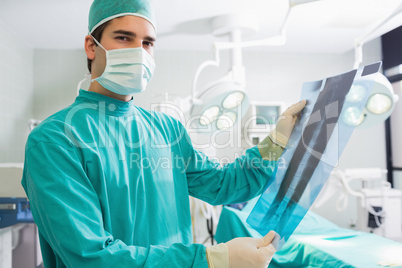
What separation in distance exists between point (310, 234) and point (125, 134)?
1809 mm

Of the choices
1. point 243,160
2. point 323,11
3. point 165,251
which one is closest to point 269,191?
point 243,160

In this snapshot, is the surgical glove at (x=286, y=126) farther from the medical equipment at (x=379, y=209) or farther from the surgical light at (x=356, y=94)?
the medical equipment at (x=379, y=209)

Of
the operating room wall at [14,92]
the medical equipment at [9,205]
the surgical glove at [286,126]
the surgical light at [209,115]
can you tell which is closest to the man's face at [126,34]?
the surgical glove at [286,126]

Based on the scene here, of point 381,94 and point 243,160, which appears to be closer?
point 243,160

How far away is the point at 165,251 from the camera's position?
73cm

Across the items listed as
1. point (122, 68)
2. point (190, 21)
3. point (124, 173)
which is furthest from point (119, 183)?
point (190, 21)

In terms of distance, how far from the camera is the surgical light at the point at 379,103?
1394mm

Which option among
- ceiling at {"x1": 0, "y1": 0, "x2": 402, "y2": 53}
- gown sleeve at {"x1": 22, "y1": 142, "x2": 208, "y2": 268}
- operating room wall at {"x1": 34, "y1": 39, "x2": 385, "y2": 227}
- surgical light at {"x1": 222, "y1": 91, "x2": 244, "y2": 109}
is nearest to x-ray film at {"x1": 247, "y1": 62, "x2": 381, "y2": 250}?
gown sleeve at {"x1": 22, "y1": 142, "x2": 208, "y2": 268}

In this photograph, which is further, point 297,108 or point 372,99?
point 372,99

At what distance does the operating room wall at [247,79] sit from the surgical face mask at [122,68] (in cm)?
250

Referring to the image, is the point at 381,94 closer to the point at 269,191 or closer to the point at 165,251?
the point at 269,191

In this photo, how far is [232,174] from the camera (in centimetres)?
112

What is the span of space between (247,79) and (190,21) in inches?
48.1

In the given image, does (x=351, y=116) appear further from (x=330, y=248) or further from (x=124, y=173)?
(x=330, y=248)
